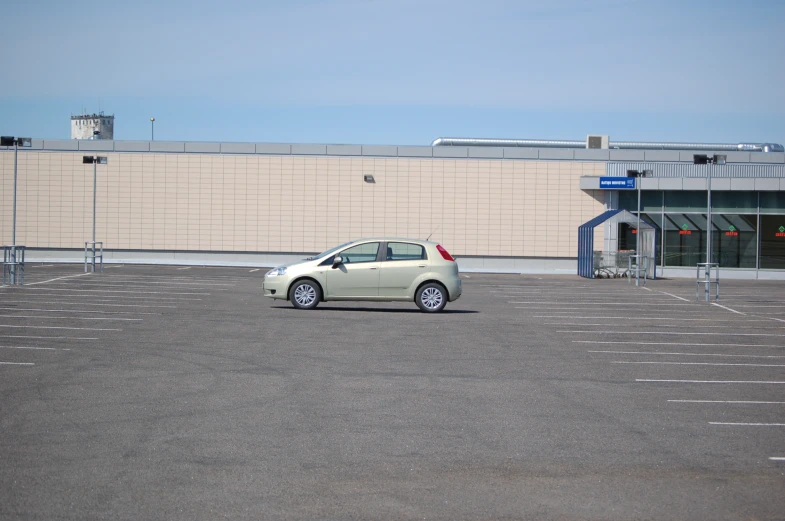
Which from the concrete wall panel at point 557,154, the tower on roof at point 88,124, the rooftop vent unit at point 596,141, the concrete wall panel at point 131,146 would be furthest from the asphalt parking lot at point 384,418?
the tower on roof at point 88,124

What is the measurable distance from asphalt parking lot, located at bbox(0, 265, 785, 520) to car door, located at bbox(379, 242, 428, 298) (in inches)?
72.7

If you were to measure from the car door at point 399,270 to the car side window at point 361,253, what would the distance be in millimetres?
262

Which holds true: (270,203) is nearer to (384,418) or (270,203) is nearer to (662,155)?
(662,155)

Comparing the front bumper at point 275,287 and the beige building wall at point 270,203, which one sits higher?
the beige building wall at point 270,203

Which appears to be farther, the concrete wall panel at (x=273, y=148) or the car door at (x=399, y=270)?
the concrete wall panel at (x=273, y=148)

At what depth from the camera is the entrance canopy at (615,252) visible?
33.7 metres

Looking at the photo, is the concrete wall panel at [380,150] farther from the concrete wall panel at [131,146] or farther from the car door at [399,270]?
the car door at [399,270]

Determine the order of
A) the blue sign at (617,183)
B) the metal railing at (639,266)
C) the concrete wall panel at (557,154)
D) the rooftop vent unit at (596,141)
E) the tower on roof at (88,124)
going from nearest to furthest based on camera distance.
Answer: the metal railing at (639,266)
the blue sign at (617,183)
the concrete wall panel at (557,154)
the rooftop vent unit at (596,141)
the tower on roof at (88,124)

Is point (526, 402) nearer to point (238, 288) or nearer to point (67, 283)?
point (238, 288)

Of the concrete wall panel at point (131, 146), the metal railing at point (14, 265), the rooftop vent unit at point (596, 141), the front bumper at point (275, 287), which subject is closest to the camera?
the front bumper at point (275, 287)

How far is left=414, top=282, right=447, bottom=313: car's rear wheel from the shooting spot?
62.1 feet

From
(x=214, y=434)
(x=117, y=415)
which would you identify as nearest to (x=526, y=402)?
(x=214, y=434)

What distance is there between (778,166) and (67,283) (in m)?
29.4

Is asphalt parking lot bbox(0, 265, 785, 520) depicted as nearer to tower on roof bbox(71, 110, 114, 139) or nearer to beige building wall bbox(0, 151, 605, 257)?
beige building wall bbox(0, 151, 605, 257)
